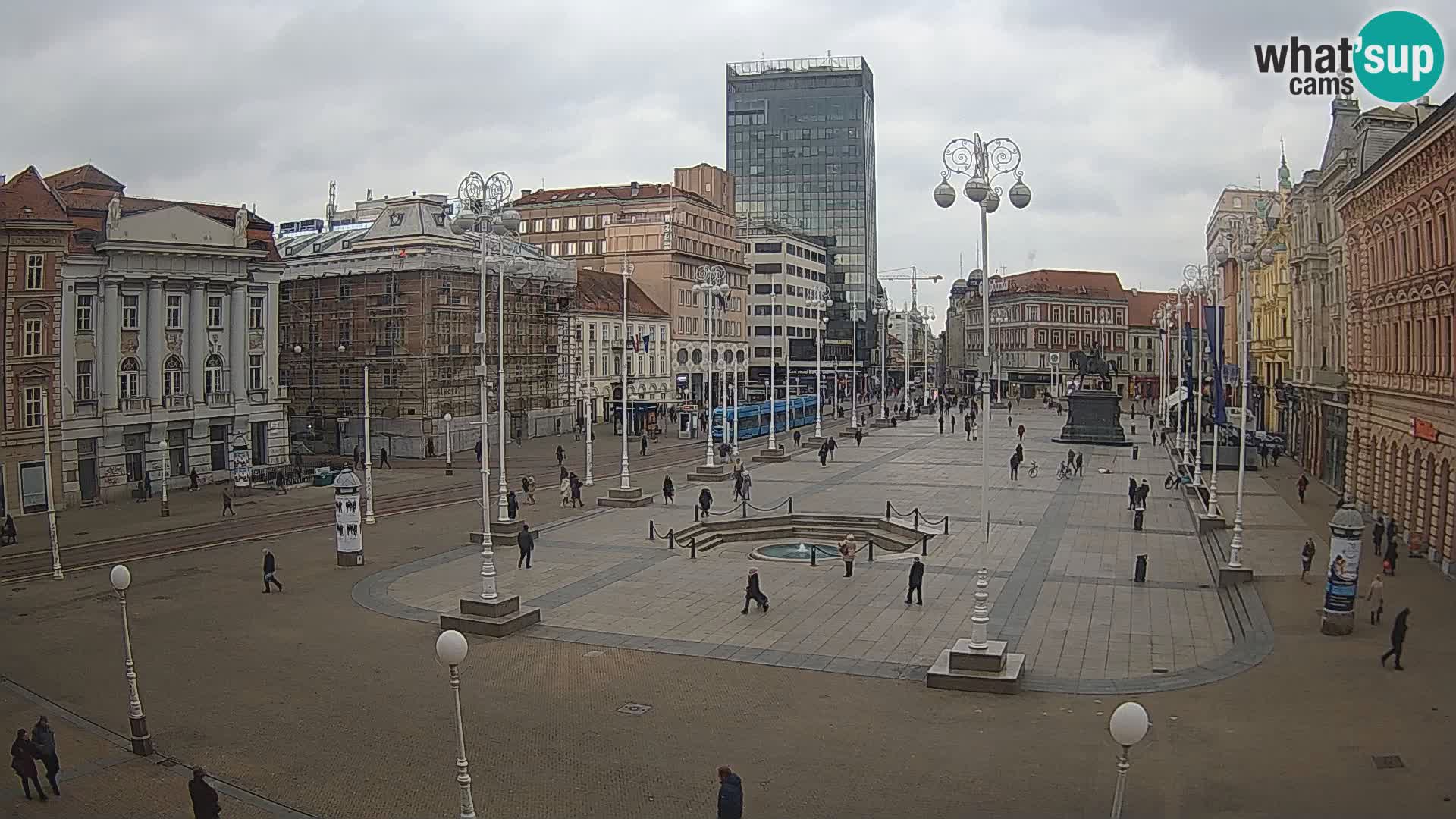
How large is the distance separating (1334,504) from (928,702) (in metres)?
33.9

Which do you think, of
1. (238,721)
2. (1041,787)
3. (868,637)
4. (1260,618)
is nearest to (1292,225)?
(1260,618)

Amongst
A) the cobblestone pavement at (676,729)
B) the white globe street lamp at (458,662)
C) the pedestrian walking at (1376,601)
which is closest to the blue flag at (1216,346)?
the cobblestone pavement at (676,729)

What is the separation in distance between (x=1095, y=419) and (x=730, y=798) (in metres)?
70.0

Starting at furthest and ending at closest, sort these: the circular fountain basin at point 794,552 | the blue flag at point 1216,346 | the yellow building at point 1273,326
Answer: the yellow building at point 1273,326 → the blue flag at point 1216,346 → the circular fountain basin at point 794,552

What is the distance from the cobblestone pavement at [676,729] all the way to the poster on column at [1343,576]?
3.02ft

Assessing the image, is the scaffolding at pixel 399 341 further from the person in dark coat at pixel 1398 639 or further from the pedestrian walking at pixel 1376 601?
the person in dark coat at pixel 1398 639

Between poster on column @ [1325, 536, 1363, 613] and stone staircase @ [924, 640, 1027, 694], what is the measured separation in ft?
25.8

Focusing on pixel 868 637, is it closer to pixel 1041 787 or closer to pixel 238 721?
pixel 1041 787

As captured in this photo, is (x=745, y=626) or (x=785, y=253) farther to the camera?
(x=785, y=253)

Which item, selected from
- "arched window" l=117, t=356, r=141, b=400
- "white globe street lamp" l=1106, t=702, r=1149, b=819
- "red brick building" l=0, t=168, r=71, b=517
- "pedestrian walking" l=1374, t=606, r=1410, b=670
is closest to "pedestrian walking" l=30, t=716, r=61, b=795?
"white globe street lamp" l=1106, t=702, r=1149, b=819

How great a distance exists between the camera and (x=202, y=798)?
14.2m

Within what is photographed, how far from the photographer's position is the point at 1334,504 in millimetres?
46312

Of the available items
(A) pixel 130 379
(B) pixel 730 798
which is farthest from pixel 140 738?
(A) pixel 130 379

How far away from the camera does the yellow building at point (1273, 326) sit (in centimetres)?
6981
